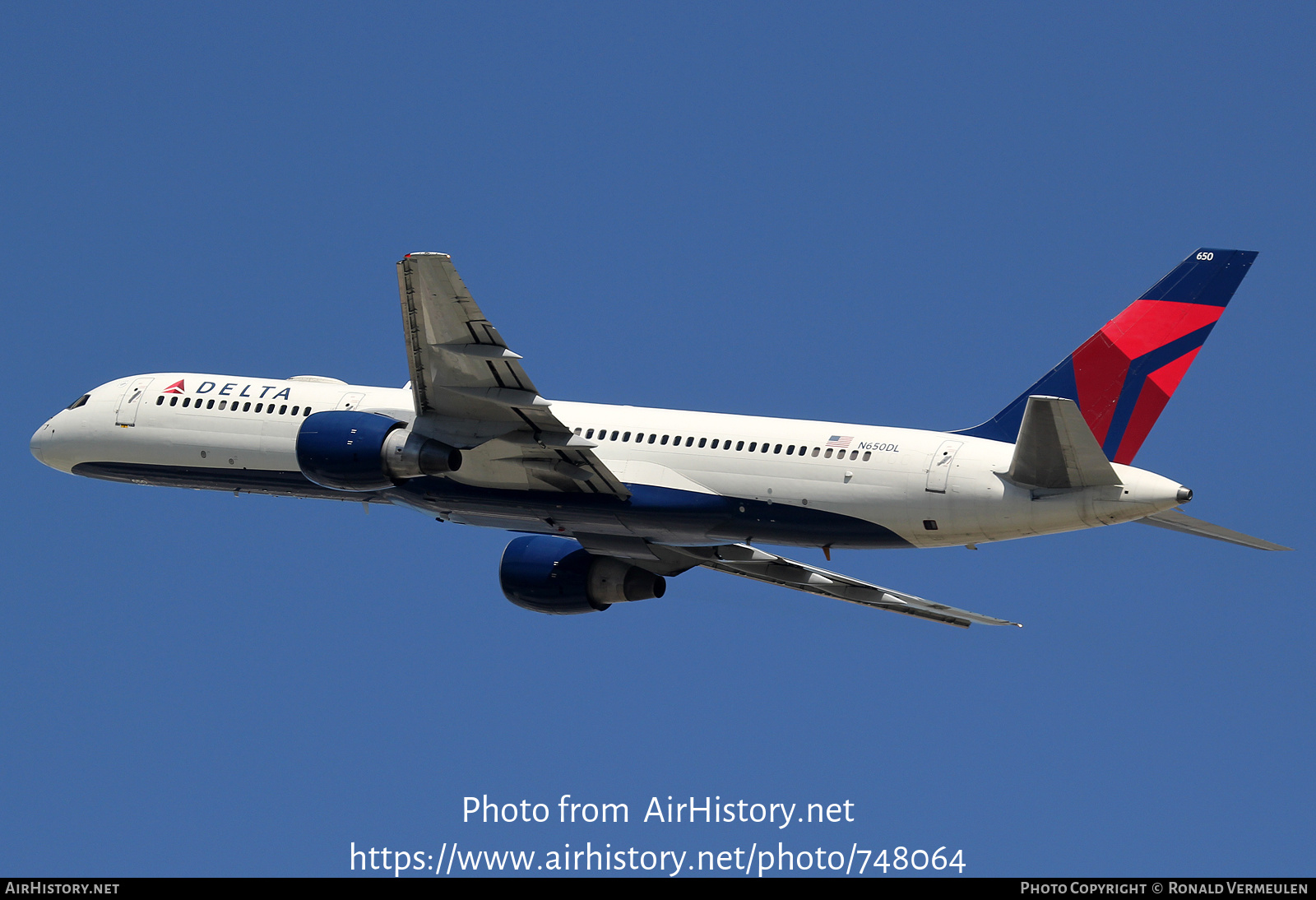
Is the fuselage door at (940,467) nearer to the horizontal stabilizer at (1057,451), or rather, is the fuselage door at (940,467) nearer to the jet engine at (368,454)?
the horizontal stabilizer at (1057,451)

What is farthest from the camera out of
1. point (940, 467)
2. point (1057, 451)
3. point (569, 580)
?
point (569, 580)

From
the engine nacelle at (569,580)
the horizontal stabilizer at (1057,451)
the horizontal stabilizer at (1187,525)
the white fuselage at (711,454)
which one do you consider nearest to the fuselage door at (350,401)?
the white fuselage at (711,454)

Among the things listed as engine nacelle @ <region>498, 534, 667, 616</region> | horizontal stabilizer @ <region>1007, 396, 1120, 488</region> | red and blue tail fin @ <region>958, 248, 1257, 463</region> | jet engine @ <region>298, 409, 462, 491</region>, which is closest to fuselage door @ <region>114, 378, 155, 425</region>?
jet engine @ <region>298, 409, 462, 491</region>

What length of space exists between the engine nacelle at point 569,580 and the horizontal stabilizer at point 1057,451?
13371 millimetres

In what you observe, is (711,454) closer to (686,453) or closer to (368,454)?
(686,453)

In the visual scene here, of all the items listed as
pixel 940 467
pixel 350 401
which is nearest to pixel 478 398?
pixel 350 401

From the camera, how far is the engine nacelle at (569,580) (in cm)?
4800

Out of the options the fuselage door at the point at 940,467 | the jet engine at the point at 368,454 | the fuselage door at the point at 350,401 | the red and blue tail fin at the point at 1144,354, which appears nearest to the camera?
the fuselage door at the point at 940,467

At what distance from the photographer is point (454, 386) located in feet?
135

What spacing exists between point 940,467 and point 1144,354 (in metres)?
5.62

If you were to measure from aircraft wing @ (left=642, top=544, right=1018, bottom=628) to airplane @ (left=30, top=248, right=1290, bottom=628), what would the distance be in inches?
9.7

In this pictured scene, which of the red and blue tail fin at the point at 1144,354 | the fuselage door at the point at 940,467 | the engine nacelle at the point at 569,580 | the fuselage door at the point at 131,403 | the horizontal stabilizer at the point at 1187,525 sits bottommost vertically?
the horizontal stabilizer at the point at 1187,525

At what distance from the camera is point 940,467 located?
131 feet
